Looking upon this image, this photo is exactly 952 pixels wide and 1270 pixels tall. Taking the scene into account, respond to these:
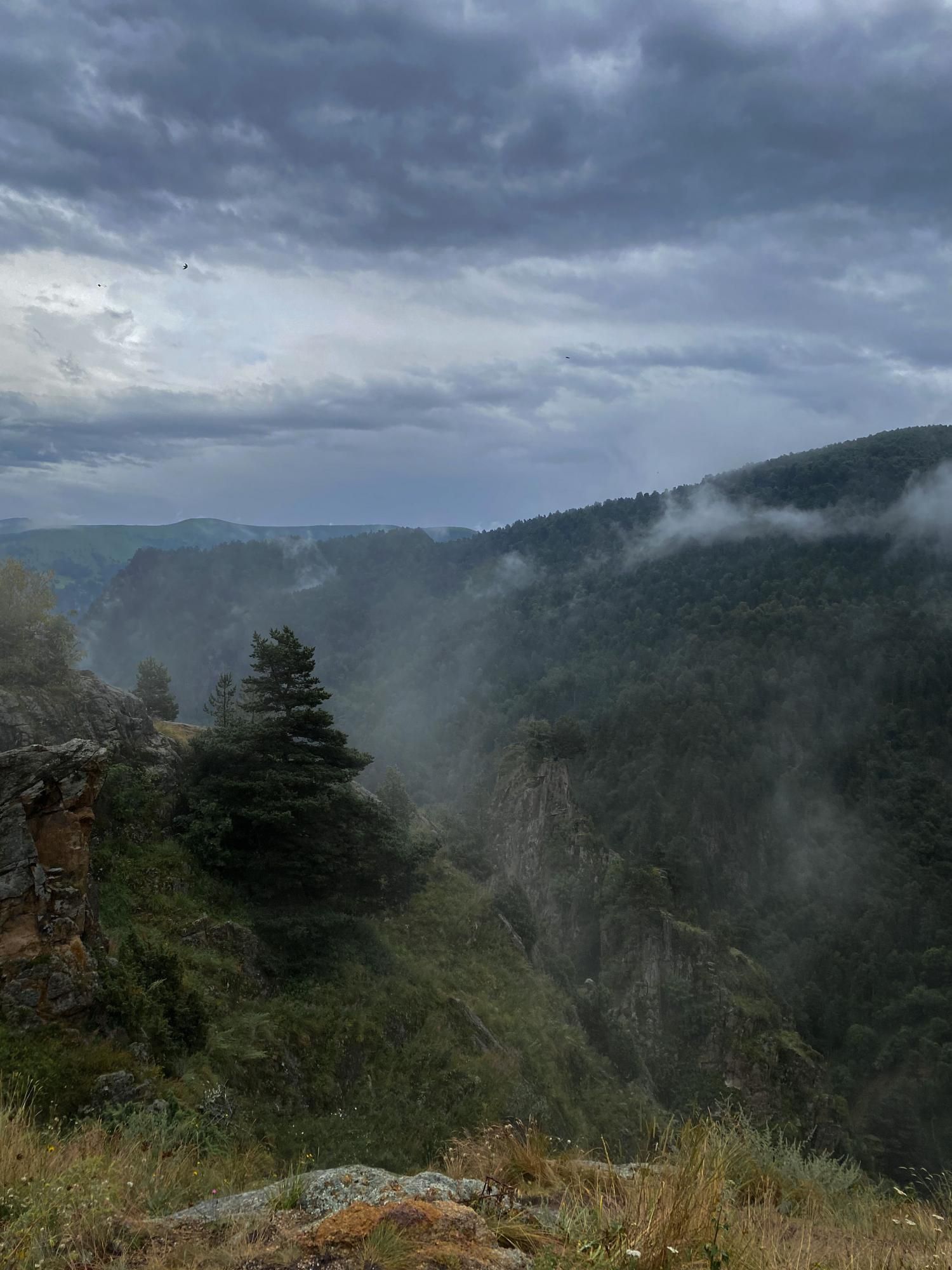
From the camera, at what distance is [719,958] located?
53.2 meters

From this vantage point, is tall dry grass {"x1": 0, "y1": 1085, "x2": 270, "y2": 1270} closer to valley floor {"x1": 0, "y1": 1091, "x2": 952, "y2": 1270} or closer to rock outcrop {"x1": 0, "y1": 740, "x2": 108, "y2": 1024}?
valley floor {"x1": 0, "y1": 1091, "x2": 952, "y2": 1270}

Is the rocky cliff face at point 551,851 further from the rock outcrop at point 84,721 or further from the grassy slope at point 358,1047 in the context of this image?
the rock outcrop at point 84,721

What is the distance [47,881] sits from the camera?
9703mm

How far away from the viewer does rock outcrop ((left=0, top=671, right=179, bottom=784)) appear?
58.1 ft

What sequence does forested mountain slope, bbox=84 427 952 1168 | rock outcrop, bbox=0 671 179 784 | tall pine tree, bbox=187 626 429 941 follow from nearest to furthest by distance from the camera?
tall pine tree, bbox=187 626 429 941 < rock outcrop, bbox=0 671 179 784 < forested mountain slope, bbox=84 427 952 1168

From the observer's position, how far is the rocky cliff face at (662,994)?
3897 cm

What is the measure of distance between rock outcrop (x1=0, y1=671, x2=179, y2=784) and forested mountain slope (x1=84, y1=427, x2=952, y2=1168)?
157 ft

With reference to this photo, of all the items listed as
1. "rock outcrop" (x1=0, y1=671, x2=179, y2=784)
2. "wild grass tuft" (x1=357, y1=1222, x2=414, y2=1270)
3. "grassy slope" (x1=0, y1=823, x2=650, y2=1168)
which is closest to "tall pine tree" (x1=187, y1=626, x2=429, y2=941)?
"grassy slope" (x1=0, y1=823, x2=650, y2=1168)

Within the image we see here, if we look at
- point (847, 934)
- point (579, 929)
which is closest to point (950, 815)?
point (847, 934)

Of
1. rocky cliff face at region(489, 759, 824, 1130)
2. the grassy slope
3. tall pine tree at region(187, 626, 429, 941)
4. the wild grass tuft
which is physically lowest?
rocky cliff face at region(489, 759, 824, 1130)

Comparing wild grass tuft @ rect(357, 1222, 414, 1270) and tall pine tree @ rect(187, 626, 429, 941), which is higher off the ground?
wild grass tuft @ rect(357, 1222, 414, 1270)

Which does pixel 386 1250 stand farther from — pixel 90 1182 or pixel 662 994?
pixel 662 994

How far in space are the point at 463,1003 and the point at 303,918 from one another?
5.17 meters

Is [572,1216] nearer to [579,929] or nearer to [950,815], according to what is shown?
[579,929]
